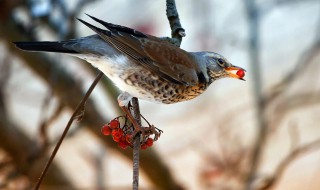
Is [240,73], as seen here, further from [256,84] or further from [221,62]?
[256,84]

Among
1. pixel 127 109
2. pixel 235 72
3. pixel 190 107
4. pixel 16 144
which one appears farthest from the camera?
pixel 190 107

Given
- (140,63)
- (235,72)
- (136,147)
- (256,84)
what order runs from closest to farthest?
(136,147) → (140,63) → (235,72) → (256,84)

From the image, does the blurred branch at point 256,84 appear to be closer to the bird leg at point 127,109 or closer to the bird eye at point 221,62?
the bird eye at point 221,62

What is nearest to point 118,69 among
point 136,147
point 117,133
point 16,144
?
point 117,133

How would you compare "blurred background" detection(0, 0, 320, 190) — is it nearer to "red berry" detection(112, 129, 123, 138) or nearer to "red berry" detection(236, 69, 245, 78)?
"red berry" detection(112, 129, 123, 138)

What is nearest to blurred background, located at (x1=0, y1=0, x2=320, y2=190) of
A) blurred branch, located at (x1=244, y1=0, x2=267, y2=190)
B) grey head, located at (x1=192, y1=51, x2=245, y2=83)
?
blurred branch, located at (x1=244, y1=0, x2=267, y2=190)
